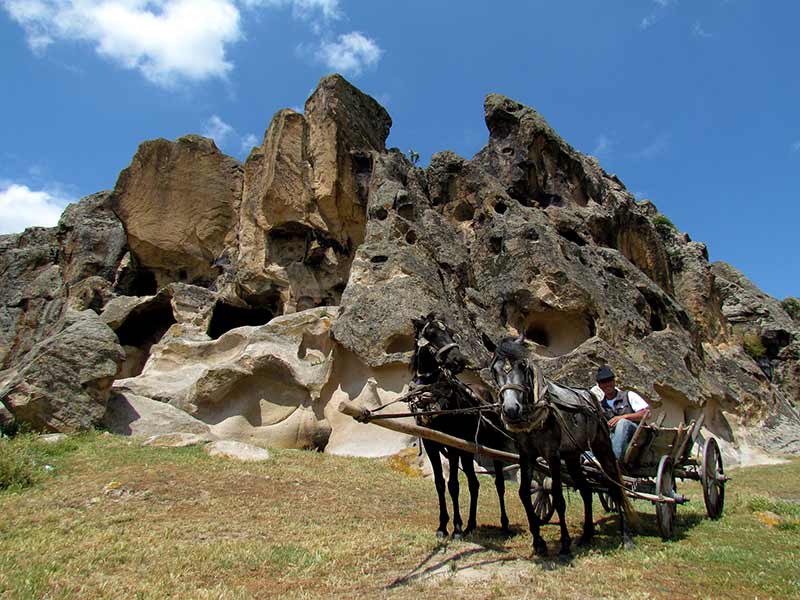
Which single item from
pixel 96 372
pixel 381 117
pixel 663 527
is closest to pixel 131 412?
pixel 96 372

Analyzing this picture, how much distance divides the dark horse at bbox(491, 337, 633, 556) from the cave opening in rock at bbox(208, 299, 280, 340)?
17598mm

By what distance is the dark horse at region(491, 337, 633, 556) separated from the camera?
555cm

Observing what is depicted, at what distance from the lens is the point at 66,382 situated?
1297 centimetres

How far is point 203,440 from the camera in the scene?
12.1 m

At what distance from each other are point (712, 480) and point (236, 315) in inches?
772

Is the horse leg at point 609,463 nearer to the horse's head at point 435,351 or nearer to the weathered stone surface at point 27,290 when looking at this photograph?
the horse's head at point 435,351

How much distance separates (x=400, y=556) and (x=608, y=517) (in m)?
3.95

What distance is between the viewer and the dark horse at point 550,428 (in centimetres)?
555

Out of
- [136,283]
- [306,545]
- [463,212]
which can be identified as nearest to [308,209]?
[463,212]

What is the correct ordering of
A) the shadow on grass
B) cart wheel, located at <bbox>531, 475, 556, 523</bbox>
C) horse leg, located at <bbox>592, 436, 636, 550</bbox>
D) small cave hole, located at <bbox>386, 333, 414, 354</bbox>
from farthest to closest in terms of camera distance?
small cave hole, located at <bbox>386, 333, 414, 354</bbox>, cart wheel, located at <bbox>531, 475, 556, 523</bbox>, horse leg, located at <bbox>592, 436, 636, 550</bbox>, the shadow on grass

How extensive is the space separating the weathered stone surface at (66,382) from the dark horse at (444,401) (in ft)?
30.6

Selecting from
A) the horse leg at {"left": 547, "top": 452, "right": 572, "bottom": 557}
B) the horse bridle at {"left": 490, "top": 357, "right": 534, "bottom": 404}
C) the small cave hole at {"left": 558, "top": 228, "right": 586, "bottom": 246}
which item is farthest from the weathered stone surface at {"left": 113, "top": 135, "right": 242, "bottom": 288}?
the horse leg at {"left": 547, "top": 452, "right": 572, "bottom": 557}

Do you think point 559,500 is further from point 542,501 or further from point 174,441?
point 174,441

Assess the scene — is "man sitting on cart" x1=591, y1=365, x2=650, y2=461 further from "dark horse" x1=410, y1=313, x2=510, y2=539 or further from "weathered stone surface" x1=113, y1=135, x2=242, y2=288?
"weathered stone surface" x1=113, y1=135, x2=242, y2=288
